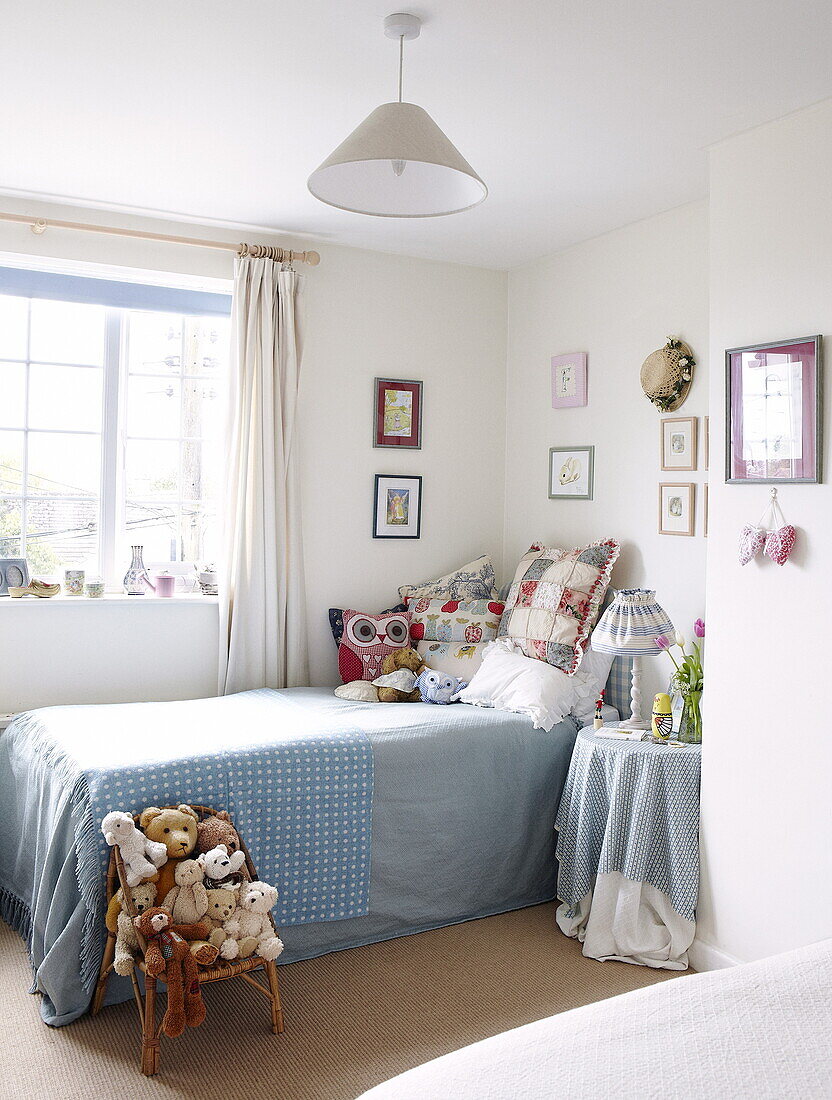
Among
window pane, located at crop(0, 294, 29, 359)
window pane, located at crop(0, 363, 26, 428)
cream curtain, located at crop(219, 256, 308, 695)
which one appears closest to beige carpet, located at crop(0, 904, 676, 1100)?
cream curtain, located at crop(219, 256, 308, 695)

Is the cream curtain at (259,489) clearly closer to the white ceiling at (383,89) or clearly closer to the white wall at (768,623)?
the white ceiling at (383,89)

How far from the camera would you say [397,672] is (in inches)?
148

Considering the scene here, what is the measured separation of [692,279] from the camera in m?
3.43

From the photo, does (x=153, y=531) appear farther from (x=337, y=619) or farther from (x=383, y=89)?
(x=383, y=89)

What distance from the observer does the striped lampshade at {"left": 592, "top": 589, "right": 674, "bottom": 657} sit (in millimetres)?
3150

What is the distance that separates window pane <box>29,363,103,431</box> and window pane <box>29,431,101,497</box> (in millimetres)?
50

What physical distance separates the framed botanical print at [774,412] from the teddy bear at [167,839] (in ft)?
6.09

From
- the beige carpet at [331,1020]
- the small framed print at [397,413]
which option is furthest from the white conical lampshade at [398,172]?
the beige carpet at [331,1020]

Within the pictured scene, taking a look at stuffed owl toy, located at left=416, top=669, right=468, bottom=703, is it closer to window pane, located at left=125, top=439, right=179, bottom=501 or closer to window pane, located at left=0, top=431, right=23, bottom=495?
window pane, located at left=125, top=439, right=179, bottom=501

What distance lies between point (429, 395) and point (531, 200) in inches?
44.0

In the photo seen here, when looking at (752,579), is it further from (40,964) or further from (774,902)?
(40,964)

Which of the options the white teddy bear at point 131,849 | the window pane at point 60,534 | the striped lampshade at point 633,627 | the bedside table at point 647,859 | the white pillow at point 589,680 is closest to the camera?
the white teddy bear at point 131,849

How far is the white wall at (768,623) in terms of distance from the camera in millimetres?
2531

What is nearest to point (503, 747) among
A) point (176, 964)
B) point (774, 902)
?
point (774, 902)
